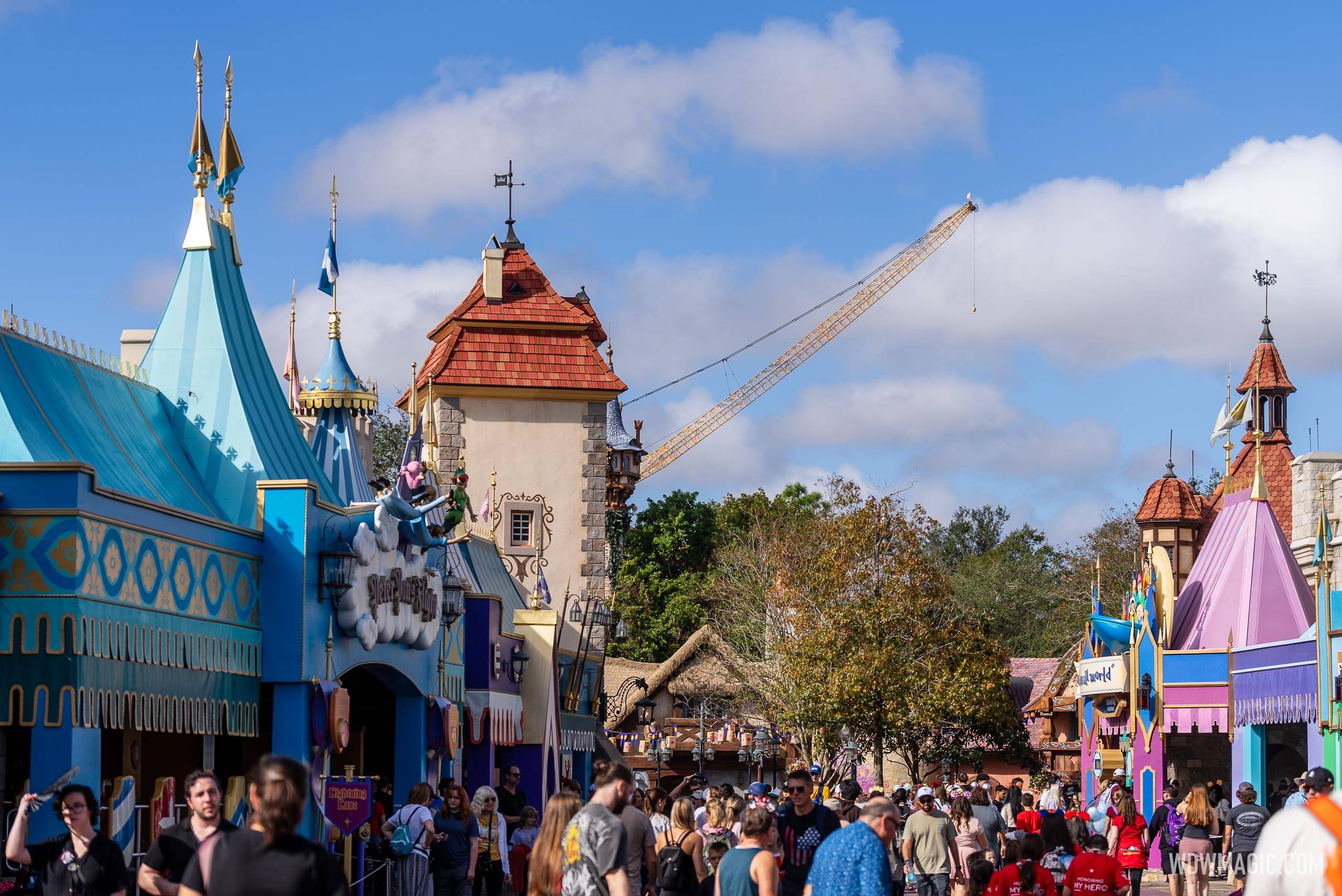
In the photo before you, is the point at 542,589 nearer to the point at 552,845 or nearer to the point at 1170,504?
the point at 1170,504

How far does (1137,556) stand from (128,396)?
142 feet

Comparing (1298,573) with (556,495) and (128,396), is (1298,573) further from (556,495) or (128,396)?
(128,396)

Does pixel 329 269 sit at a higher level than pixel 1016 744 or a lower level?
higher

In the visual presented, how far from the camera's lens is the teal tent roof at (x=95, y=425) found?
15336 mm

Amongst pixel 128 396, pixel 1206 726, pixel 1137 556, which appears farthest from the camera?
pixel 1137 556

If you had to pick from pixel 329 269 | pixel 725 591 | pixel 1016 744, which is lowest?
pixel 1016 744

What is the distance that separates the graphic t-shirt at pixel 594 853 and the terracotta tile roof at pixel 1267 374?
35407 millimetres

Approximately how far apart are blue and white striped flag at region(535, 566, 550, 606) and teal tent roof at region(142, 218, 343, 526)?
1388cm

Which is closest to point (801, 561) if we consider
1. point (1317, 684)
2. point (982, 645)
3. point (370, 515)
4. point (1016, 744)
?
point (982, 645)

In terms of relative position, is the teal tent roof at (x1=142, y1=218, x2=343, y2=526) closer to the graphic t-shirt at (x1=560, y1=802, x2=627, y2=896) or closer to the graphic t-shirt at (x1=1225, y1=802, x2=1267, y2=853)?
the graphic t-shirt at (x1=560, y1=802, x2=627, y2=896)

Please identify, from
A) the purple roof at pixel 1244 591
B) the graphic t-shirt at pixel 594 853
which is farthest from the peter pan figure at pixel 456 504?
the purple roof at pixel 1244 591

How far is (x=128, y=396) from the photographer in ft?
59.8

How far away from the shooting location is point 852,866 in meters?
8.83

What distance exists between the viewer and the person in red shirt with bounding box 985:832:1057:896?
12.0 meters
